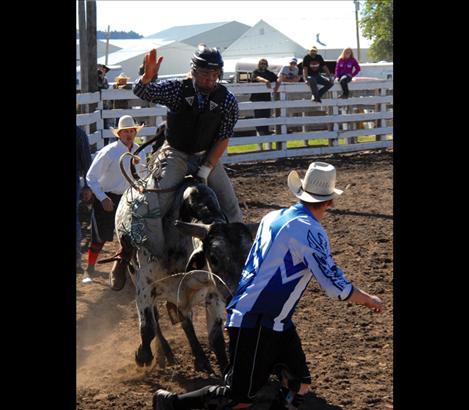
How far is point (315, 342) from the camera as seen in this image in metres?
6.91

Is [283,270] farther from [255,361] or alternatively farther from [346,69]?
[346,69]

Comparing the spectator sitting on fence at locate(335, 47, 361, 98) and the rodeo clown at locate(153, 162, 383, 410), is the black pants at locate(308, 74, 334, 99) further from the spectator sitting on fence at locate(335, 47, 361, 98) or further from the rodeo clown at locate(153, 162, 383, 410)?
the rodeo clown at locate(153, 162, 383, 410)

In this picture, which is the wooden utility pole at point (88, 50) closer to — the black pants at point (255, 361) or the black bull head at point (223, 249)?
the black bull head at point (223, 249)

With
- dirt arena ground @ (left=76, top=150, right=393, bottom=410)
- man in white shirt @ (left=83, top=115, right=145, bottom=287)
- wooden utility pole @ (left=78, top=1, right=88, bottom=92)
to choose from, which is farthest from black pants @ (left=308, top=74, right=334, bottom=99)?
man in white shirt @ (left=83, top=115, right=145, bottom=287)

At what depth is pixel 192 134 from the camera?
267 inches

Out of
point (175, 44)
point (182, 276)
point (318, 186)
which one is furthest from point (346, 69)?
point (175, 44)

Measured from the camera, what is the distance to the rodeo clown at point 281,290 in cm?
431

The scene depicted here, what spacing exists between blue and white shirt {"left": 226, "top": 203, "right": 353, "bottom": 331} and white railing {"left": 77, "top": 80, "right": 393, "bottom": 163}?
10124mm

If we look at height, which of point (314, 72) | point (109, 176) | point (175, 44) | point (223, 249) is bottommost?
point (223, 249)

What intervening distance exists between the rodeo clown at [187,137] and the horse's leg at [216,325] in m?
0.55

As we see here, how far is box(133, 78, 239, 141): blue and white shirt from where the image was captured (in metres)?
6.62

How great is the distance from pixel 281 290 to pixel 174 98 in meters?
2.62

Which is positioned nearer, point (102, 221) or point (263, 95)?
point (102, 221)

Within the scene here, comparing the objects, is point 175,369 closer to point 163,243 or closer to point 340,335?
point 163,243
